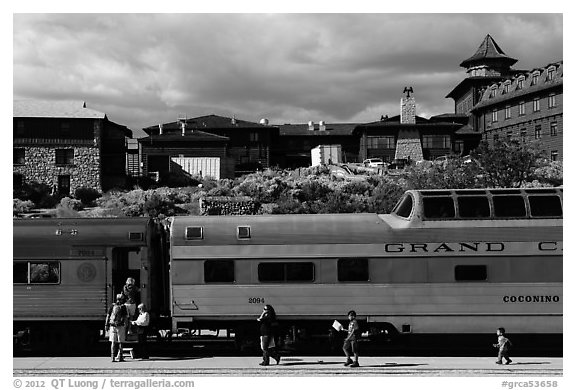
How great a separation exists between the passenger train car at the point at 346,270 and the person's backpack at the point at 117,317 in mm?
1231

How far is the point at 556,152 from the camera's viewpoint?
66.1 metres

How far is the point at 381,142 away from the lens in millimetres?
78312

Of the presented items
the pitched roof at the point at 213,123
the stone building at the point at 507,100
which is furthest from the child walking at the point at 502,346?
the pitched roof at the point at 213,123

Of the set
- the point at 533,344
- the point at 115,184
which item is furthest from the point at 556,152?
the point at 533,344

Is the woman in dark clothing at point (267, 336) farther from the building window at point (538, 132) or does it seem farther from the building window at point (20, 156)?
the building window at point (538, 132)

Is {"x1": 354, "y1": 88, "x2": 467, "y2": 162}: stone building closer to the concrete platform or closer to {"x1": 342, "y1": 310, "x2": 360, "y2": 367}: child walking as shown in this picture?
the concrete platform

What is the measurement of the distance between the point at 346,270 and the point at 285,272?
4.83ft

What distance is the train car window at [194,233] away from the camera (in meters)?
16.8

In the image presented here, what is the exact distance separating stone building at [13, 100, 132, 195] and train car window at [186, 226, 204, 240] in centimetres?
4355

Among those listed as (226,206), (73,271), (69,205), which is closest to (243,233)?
(73,271)

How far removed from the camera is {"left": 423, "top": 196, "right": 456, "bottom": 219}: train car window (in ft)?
54.7

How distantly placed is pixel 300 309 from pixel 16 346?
23.4 ft

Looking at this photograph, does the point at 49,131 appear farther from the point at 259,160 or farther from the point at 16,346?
the point at 16,346

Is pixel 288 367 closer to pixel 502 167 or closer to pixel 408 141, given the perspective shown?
pixel 502 167
